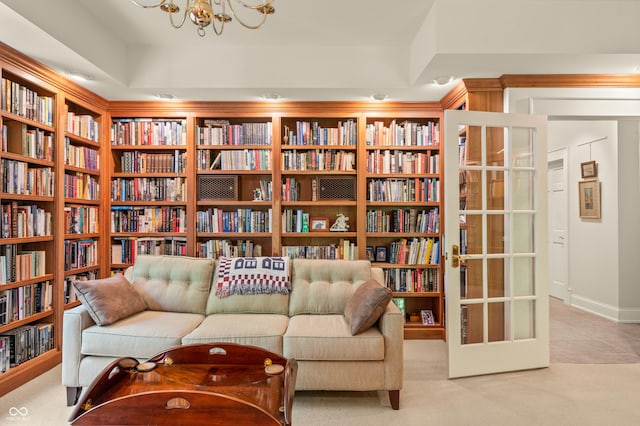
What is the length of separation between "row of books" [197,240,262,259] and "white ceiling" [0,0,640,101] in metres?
1.47

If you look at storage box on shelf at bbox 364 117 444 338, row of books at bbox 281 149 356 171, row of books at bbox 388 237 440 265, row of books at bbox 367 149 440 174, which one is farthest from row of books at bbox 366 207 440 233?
row of books at bbox 281 149 356 171

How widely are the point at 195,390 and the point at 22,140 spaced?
249 cm

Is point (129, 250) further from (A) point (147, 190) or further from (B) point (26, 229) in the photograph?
(B) point (26, 229)

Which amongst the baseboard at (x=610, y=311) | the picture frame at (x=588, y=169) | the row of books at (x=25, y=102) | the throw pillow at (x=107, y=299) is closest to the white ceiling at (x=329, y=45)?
the row of books at (x=25, y=102)

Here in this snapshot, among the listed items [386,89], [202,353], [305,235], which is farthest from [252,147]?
[202,353]

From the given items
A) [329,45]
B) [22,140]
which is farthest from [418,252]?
[22,140]

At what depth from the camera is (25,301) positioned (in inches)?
116

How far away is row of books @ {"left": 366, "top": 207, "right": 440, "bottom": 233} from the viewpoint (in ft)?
13.3

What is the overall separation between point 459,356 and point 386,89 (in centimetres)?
235

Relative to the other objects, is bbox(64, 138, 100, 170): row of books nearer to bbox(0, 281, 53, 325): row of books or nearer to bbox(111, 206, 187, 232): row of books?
bbox(111, 206, 187, 232): row of books

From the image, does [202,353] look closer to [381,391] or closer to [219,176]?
[381,391]

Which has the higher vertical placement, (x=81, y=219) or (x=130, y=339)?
(x=81, y=219)

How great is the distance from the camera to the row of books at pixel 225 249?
13.3 ft

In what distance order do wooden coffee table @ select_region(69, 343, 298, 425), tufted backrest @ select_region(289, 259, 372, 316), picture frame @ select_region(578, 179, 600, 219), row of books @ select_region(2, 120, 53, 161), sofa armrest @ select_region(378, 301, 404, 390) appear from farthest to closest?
picture frame @ select_region(578, 179, 600, 219)
tufted backrest @ select_region(289, 259, 372, 316)
row of books @ select_region(2, 120, 53, 161)
sofa armrest @ select_region(378, 301, 404, 390)
wooden coffee table @ select_region(69, 343, 298, 425)
